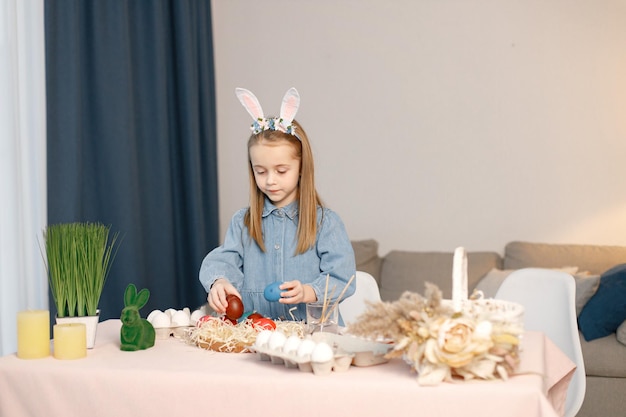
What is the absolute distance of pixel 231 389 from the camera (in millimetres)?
1506

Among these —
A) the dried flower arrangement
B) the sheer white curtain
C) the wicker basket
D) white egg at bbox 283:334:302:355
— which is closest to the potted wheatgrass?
white egg at bbox 283:334:302:355

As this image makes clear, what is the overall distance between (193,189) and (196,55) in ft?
2.69

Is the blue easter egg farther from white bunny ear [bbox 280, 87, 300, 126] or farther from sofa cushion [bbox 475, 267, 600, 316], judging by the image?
sofa cushion [bbox 475, 267, 600, 316]

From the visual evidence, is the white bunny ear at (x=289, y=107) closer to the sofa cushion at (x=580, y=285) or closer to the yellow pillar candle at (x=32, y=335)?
the yellow pillar candle at (x=32, y=335)

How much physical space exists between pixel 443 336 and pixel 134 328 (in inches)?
28.8

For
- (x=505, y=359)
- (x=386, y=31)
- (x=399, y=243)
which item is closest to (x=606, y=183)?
(x=399, y=243)

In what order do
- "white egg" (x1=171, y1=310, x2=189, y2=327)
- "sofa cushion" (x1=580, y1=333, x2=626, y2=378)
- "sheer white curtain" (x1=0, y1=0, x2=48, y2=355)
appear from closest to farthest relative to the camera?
→ 1. "white egg" (x1=171, y1=310, x2=189, y2=327)
2. "sheer white curtain" (x1=0, y1=0, x2=48, y2=355)
3. "sofa cushion" (x1=580, y1=333, x2=626, y2=378)

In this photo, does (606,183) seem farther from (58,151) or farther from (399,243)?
(58,151)

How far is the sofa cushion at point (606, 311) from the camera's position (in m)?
3.85

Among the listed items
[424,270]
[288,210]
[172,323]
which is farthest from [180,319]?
[424,270]

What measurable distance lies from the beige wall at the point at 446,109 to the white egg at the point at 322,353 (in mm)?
3385

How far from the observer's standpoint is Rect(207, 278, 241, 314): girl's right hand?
1.92 metres

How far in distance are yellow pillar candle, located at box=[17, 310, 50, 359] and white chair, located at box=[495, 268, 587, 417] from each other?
4.78 ft

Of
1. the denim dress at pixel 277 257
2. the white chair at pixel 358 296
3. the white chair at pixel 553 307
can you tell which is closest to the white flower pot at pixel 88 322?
the denim dress at pixel 277 257
